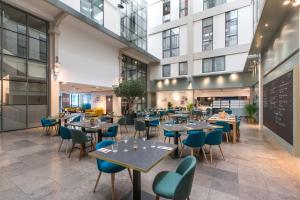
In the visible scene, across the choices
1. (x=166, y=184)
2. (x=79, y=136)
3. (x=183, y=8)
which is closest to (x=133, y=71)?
(x=183, y=8)

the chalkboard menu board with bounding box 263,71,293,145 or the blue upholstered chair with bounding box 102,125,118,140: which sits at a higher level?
the chalkboard menu board with bounding box 263,71,293,145

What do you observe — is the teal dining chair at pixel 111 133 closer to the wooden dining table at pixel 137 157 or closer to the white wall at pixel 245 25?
the wooden dining table at pixel 137 157

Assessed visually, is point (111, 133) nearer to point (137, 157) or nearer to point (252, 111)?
point (137, 157)

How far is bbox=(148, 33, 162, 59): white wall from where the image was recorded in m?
15.9

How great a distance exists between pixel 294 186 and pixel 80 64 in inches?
396

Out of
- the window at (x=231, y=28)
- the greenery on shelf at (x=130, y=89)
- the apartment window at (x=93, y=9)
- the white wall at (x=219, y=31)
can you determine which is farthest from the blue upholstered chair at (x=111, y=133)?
the window at (x=231, y=28)

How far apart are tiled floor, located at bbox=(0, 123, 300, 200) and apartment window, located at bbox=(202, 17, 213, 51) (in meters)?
11.2

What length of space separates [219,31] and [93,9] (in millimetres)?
9990

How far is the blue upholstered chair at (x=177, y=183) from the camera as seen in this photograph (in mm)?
1456

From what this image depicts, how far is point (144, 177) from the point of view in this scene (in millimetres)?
2898

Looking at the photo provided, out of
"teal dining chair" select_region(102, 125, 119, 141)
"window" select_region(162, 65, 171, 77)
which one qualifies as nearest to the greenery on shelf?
"teal dining chair" select_region(102, 125, 119, 141)

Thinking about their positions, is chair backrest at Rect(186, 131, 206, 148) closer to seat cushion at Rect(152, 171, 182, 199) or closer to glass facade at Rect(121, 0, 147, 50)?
seat cushion at Rect(152, 171, 182, 199)

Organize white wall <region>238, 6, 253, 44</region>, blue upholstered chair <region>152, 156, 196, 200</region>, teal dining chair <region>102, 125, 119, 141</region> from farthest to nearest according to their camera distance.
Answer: white wall <region>238, 6, 253, 44</region>
teal dining chair <region>102, 125, 119, 141</region>
blue upholstered chair <region>152, 156, 196, 200</region>

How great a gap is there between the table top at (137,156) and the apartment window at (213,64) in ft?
41.4
